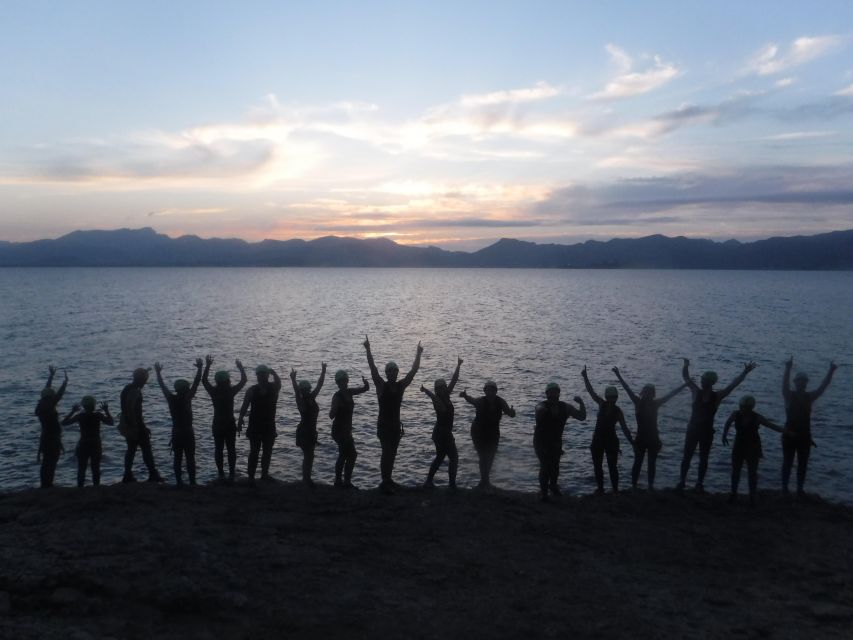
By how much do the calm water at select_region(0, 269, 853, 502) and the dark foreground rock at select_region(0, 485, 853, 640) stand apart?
6.49 metres

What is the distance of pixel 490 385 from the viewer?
13.1 metres

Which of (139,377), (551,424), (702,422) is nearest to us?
(139,377)

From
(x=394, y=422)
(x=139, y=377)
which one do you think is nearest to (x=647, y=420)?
(x=394, y=422)

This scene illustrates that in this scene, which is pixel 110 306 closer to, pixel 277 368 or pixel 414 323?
pixel 414 323

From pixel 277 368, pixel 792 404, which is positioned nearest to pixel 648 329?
pixel 277 368

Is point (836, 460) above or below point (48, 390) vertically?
below

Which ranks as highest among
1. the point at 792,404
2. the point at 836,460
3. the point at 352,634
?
the point at 792,404

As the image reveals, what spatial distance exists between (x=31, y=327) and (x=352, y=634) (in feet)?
207

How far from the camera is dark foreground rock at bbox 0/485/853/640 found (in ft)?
26.9

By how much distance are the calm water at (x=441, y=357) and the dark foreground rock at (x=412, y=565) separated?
256 inches

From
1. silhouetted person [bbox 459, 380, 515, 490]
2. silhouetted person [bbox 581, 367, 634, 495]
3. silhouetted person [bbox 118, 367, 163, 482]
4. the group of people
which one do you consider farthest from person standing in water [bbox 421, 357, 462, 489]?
silhouetted person [bbox 118, 367, 163, 482]

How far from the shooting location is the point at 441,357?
1726 inches

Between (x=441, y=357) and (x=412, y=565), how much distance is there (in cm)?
3395

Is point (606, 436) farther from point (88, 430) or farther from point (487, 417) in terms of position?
point (88, 430)
